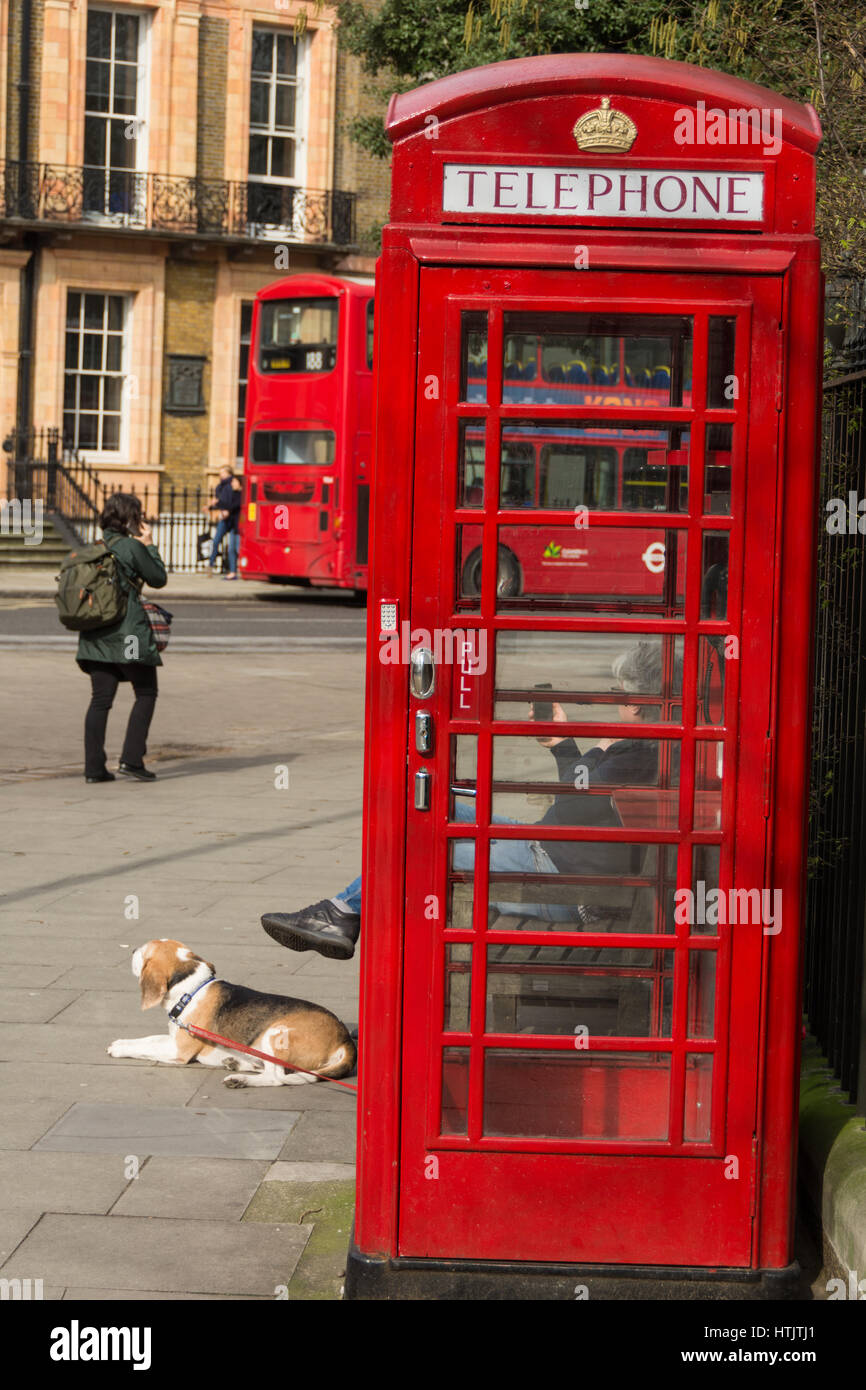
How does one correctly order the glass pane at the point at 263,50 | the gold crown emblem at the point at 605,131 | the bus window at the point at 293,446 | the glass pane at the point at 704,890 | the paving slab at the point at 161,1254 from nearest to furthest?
1. the gold crown emblem at the point at 605,131
2. the glass pane at the point at 704,890
3. the paving slab at the point at 161,1254
4. the bus window at the point at 293,446
5. the glass pane at the point at 263,50

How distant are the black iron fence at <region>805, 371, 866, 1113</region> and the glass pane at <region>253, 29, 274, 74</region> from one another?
3005 cm

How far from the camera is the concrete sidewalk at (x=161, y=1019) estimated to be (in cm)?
405

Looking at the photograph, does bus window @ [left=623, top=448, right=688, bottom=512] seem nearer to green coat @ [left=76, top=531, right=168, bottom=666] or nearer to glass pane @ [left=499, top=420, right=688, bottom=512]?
glass pane @ [left=499, top=420, right=688, bottom=512]

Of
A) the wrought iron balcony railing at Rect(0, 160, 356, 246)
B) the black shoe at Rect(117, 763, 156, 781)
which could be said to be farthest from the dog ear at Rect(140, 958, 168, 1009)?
the wrought iron balcony railing at Rect(0, 160, 356, 246)

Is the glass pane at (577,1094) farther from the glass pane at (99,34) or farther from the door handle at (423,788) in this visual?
the glass pane at (99,34)

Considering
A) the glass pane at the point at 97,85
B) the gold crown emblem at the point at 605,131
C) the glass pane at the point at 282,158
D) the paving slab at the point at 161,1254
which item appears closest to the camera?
the gold crown emblem at the point at 605,131

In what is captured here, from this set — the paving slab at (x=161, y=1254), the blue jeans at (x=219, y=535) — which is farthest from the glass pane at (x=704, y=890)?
the blue jeans at (x=219, y=535)

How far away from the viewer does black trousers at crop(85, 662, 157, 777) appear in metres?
10.6

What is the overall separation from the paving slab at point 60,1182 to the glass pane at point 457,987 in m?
1.12

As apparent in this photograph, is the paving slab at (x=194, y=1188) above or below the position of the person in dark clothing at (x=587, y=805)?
below

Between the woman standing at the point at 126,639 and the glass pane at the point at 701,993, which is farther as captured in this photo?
the woman standing at the point at 126,639

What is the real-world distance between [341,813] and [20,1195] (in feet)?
19.0
